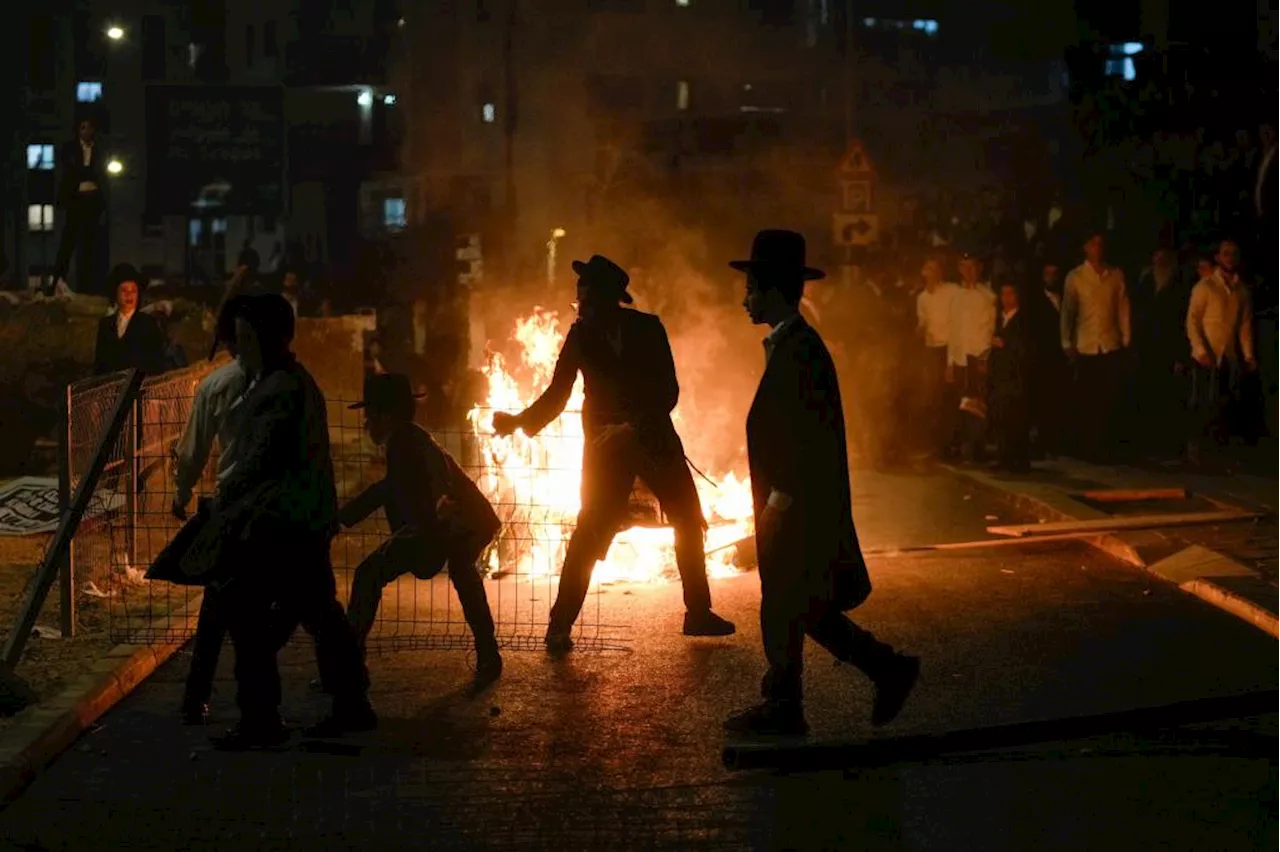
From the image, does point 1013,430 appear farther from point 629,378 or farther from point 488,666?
point 488,666

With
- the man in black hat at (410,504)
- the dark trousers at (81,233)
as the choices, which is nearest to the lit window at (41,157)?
→ the dark trousers at (81,233)

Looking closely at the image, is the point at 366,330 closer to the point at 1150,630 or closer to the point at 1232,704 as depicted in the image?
the point at 1150,630

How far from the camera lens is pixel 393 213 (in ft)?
191

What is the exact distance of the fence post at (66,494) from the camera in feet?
28.3

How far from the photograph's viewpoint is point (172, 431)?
10523mm

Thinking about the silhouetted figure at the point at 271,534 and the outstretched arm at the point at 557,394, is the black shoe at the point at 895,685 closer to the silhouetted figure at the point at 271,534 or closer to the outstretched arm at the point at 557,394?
the silhouetted figure at the point at 271,534

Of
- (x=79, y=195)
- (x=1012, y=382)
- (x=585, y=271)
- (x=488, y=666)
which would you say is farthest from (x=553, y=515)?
(x=79, y=195)

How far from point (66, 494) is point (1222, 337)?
10.5 metres

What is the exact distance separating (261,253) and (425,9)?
981 centimetres

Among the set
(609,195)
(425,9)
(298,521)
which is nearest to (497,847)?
(298,521)

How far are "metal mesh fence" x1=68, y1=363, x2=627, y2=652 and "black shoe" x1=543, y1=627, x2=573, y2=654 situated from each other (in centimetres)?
17

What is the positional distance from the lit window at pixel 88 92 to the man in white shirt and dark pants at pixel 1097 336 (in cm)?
4771

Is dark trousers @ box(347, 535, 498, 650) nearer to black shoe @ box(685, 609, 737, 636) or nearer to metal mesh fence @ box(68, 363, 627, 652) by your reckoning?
metal mesh fence @ box(68, 363, 627, 652)

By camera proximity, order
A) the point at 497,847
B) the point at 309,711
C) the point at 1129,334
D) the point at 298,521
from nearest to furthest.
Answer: the point at 497,847
the point at 298,521
the point at 309,711
the point at 1129,334
